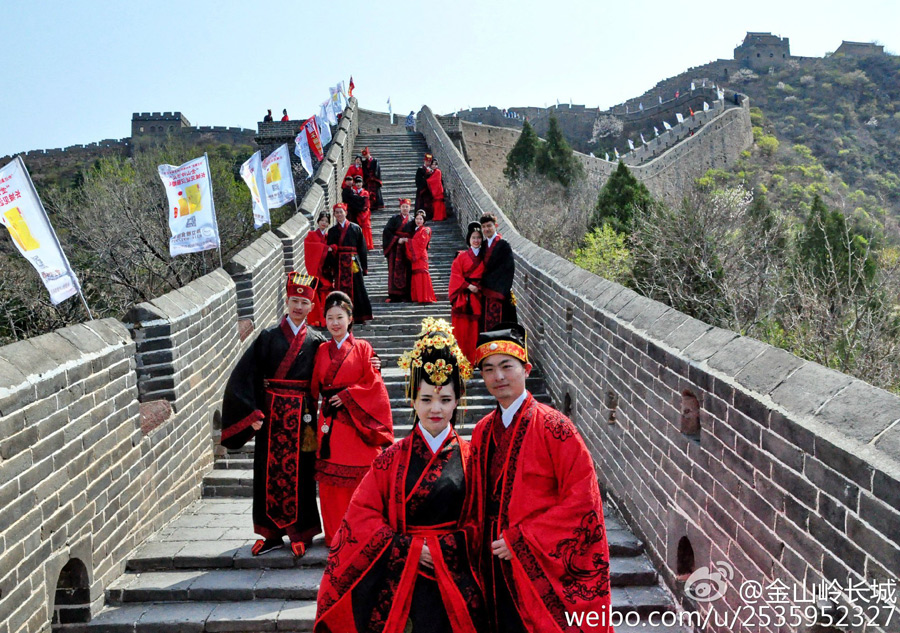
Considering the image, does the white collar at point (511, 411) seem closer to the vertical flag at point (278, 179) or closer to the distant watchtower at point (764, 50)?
the vertical flag at point (278, 179)

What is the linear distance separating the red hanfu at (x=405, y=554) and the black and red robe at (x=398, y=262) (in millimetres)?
8308

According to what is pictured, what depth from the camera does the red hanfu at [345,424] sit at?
551 centimetres

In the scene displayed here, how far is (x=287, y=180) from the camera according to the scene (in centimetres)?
1319

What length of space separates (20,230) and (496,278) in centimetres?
466

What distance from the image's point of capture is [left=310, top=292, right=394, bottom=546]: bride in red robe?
550 centimetres

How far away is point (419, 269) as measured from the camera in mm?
11758

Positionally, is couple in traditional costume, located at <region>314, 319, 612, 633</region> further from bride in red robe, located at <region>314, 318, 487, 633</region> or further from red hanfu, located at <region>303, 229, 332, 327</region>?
red hanfu, located at <region>303, 229, 332, 327</region>

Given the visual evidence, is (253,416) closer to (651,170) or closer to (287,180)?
(287,180)

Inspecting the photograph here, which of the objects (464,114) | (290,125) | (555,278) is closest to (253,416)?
(555,278)

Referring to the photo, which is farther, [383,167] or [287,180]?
[383,167]

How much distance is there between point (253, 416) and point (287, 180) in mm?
8347

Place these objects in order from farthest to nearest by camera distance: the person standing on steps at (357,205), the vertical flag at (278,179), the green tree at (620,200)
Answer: the green tree at (620,200) → the person standing on steps at (357,205) → the vertical flag at (278,179)

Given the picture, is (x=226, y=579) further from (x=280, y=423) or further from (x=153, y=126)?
(x=153, y=126)

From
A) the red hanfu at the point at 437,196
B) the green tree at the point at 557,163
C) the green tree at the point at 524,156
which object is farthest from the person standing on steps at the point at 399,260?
the green tree at the point at 524,156
